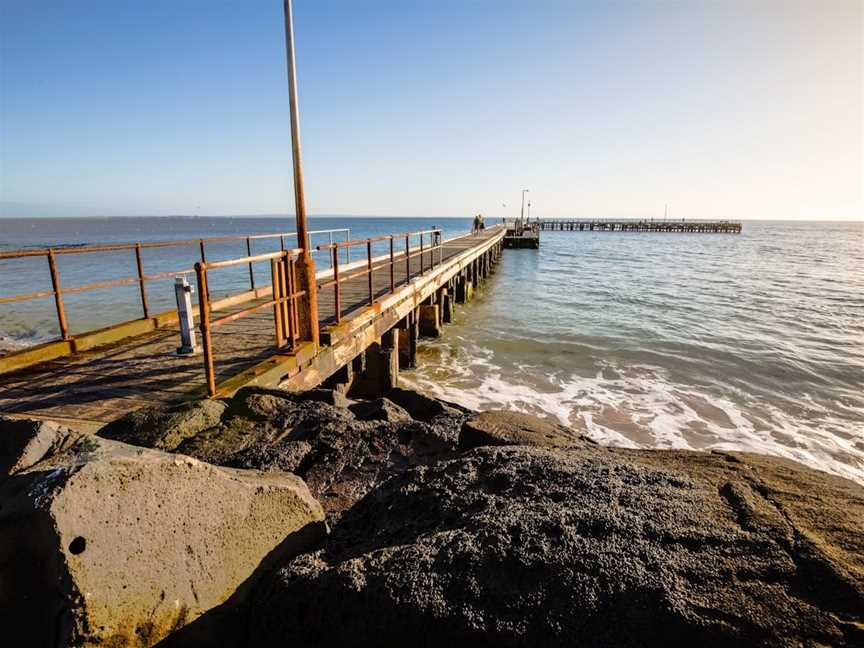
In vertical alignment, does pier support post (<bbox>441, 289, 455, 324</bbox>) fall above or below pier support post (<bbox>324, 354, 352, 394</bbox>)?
below

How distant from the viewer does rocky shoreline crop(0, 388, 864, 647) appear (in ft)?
5.20

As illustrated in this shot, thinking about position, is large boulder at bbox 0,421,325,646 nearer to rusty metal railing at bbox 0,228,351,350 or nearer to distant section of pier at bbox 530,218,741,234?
rusty metal railing at bbox 0,228,351,350

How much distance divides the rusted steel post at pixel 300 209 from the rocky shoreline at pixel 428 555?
11.8ft

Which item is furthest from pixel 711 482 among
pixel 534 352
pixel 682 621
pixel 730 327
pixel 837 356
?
pixel 730 327

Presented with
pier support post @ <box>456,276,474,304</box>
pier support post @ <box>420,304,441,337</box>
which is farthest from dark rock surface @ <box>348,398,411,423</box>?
pier support post @ <box>456,276,474,304</box>

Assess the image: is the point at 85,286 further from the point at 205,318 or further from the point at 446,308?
the point at 446,308

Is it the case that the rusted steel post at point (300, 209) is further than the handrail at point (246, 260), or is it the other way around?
the rusted steel post at point (300, 209)

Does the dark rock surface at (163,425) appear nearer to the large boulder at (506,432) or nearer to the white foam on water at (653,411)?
the large boulder at (506,432)

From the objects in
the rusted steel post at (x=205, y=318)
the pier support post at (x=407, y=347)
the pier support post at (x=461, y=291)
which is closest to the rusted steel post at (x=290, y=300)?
the rusted steel post at (x=205, y=318)

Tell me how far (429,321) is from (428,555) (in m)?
11.3

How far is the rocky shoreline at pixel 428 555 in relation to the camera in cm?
158

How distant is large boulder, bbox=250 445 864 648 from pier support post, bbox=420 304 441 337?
10.6 m

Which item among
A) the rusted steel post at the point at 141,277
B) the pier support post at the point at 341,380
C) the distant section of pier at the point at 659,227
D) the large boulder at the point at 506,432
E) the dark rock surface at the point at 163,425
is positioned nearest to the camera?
the dark rock surface at the point at 163,425

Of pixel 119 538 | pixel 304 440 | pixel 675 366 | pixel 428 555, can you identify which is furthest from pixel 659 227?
pixel 119 538
